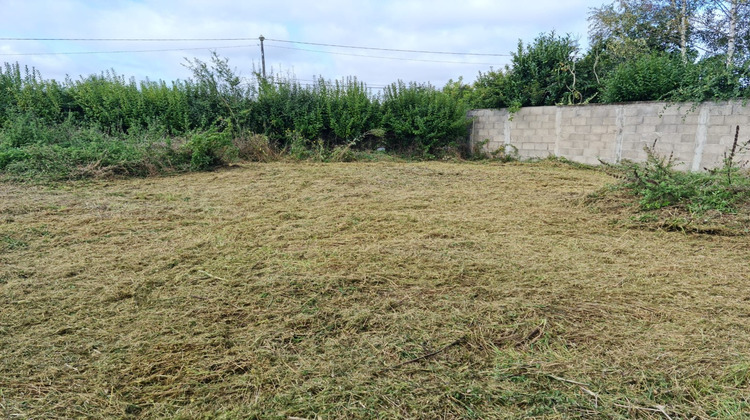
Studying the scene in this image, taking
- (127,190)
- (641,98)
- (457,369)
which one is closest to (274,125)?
(127,190)

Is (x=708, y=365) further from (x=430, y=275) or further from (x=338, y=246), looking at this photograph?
(x=338, y=246)

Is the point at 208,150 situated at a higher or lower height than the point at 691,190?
higher

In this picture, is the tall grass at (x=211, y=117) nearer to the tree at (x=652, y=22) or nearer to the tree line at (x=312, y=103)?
the tree line at (x=312, y=103)

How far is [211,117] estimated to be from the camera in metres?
8.83

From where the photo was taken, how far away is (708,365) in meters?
1.51

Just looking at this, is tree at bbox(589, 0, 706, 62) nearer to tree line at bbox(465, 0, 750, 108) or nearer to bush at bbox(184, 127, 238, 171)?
tree line at bbox(465, 0, 750, 108)

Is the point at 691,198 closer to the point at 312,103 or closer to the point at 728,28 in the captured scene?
the point at 312,103

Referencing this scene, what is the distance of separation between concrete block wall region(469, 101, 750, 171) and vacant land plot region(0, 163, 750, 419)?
12.6ft

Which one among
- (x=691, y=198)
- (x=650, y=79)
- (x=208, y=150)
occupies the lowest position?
(x=691, y=198)

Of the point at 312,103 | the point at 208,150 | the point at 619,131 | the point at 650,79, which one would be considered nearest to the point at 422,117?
the point at 312,103

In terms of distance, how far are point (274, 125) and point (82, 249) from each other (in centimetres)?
670

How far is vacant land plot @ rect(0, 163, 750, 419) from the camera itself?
4.47 ft

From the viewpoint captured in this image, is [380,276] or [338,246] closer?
[380,276]

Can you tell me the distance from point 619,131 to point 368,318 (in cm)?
741
